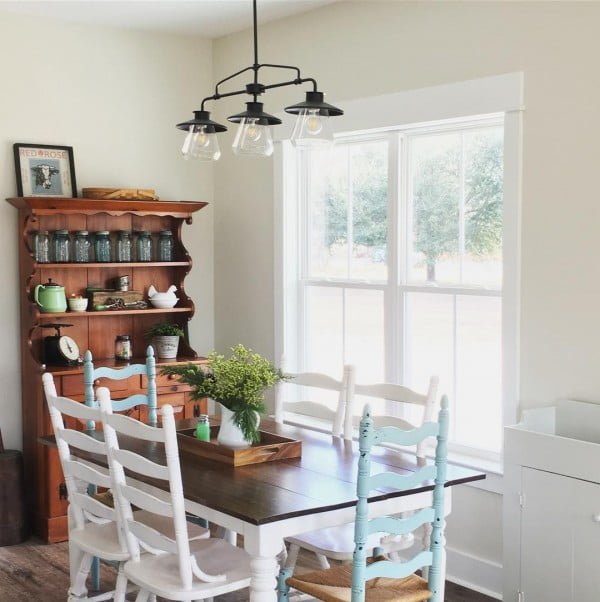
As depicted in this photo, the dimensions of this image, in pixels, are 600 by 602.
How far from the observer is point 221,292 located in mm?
5875

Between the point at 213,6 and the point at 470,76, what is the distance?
160cm

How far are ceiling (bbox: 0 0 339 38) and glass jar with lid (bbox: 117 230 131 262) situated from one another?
48.5 inches

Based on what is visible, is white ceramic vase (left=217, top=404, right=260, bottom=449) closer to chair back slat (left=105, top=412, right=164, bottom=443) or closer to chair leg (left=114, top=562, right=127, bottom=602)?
chair back slat (left=105, top=412, right=164, bottom=443)

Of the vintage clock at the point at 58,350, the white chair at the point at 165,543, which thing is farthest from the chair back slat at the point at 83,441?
the vintage clock at the point at 58,350

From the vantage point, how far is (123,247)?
212 inches

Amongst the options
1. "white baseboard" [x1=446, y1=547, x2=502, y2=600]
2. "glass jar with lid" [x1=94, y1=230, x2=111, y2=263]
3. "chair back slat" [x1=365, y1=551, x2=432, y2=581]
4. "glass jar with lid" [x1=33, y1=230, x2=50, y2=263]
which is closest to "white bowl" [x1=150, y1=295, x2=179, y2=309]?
"glass jar with lid" [x1=94, y1=230, x2=111, y2=263]

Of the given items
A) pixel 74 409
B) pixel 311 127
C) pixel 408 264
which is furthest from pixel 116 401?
pixel 311 127

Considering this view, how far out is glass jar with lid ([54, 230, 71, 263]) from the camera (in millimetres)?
5129

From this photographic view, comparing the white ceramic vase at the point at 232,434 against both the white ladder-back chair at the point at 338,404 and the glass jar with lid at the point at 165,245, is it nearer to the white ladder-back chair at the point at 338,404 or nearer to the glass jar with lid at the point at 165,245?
the white ladder-back chair at the point at 338,404

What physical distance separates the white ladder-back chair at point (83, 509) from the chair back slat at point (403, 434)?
103cm

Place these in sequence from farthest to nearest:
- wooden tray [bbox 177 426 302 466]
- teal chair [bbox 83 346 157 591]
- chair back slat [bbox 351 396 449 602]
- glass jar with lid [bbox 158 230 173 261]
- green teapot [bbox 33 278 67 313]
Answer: glass jar with lid [bbox 158 230 173 261] → green teapot [bbox 33 278 67 313] → teal chair [bbox 83 346 157 591] → wooden tray [bbox 177 426 302 466] → chair back slat [bbox 351 396 449 602]

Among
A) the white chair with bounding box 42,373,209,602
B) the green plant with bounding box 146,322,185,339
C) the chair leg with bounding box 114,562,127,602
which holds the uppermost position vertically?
the green plant with bounding box 146,322,185,339

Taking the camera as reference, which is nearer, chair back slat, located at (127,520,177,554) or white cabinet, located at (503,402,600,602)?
chair back slat, located at (127,520,177,554)

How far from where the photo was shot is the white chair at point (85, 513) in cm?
329
